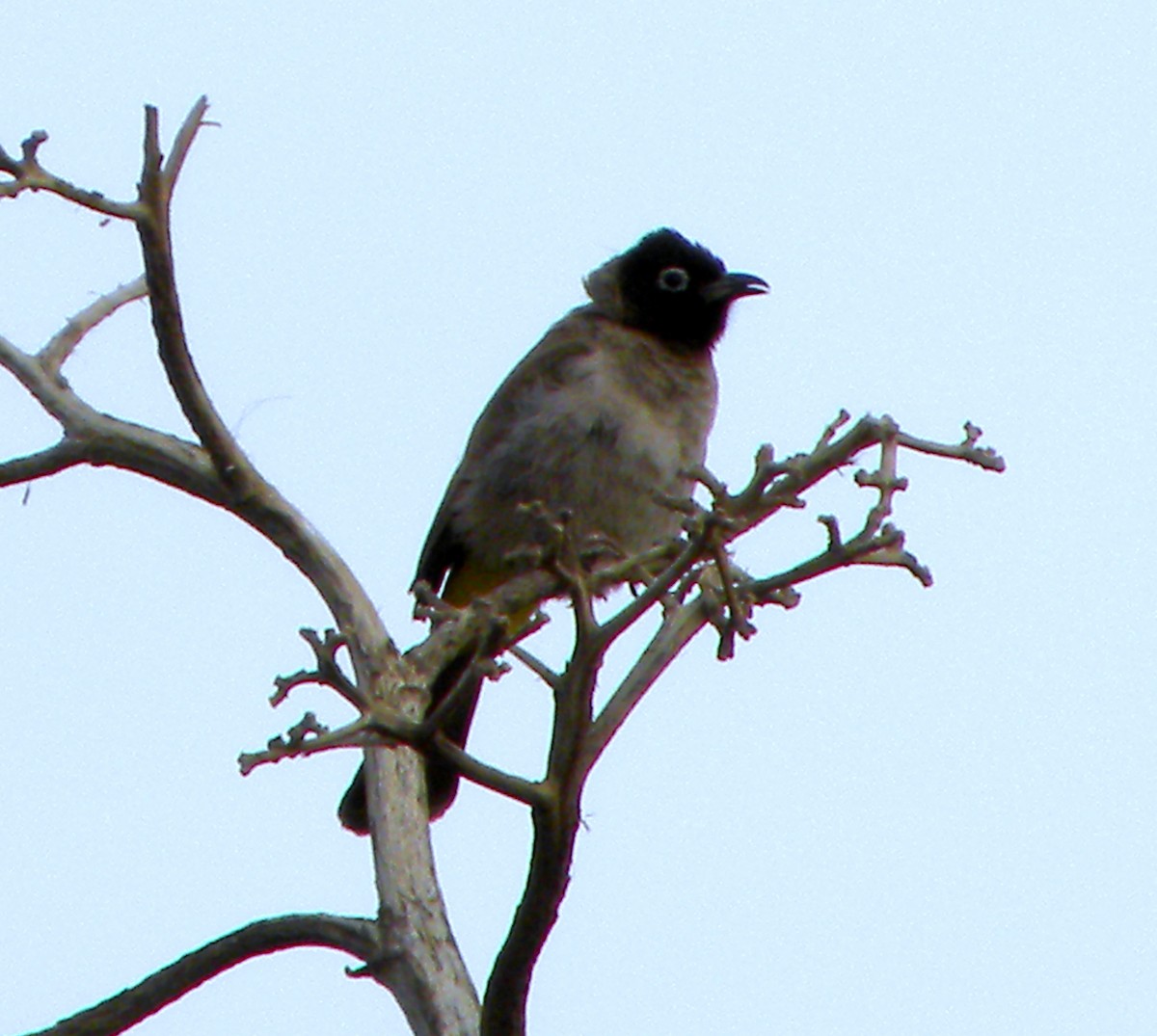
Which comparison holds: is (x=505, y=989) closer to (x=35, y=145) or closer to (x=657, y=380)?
(x=35, y=145)

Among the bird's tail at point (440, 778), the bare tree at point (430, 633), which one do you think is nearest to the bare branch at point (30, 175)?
the bare tree at point (430, 633)

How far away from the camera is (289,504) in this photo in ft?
15.9

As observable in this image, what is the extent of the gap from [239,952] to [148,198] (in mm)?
1651

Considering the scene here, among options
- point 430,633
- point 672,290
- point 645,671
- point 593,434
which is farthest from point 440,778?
point 672,290

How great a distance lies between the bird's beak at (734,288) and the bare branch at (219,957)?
3.95 metres

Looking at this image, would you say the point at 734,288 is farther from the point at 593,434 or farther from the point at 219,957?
the point at 219,957

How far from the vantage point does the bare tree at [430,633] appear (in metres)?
3.66

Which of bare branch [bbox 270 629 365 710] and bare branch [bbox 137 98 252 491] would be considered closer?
bare branch [bbox 270 629 365 710]

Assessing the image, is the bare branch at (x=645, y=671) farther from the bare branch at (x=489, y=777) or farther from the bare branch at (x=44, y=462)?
the bare branch at (x=44, y=462)

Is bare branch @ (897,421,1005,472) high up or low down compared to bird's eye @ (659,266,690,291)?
down

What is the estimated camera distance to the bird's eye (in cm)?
772

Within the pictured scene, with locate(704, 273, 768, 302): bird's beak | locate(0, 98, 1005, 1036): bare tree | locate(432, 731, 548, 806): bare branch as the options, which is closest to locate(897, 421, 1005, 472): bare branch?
locate(0, 98, 1005, 1036): bare tree

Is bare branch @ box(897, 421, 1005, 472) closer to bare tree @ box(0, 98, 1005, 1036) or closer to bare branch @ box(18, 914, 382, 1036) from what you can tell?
bare tree @ box(0, 98, 1005, 1036)

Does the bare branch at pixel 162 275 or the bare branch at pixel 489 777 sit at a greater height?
the bare branch at pixel 162 275
